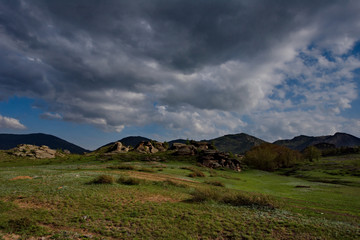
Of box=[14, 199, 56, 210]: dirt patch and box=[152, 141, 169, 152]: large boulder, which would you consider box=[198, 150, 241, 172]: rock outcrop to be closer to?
box=[152, 141, 169, 152]: large boulder

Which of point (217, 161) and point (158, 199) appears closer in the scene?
point (158, 199)

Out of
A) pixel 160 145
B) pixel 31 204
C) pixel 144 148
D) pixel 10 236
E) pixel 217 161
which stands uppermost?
pixel 160 145

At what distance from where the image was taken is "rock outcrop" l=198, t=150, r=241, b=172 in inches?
3083

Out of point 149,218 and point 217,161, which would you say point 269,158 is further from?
point 149,218

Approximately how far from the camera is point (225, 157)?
85062 mm

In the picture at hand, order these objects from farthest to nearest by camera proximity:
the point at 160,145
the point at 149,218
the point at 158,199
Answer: the point at 160,145 < the point at 158,199 < the point at 149,218

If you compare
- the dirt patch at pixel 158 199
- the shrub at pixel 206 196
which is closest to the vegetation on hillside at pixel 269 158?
the shrub at pixel 206 196

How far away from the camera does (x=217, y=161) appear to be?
270 ft

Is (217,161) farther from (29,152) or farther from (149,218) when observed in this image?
(29,152)

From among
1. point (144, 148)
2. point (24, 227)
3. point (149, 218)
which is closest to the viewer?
point (24, 227)

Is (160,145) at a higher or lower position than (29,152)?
higher

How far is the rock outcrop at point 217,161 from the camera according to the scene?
7831 cm

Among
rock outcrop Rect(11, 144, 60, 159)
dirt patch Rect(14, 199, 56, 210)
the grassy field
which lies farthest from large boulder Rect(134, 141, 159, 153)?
dirt patch Rect(14, 199, 56, 210)

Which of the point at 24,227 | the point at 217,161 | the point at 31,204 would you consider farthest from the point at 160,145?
the point at 24,227
